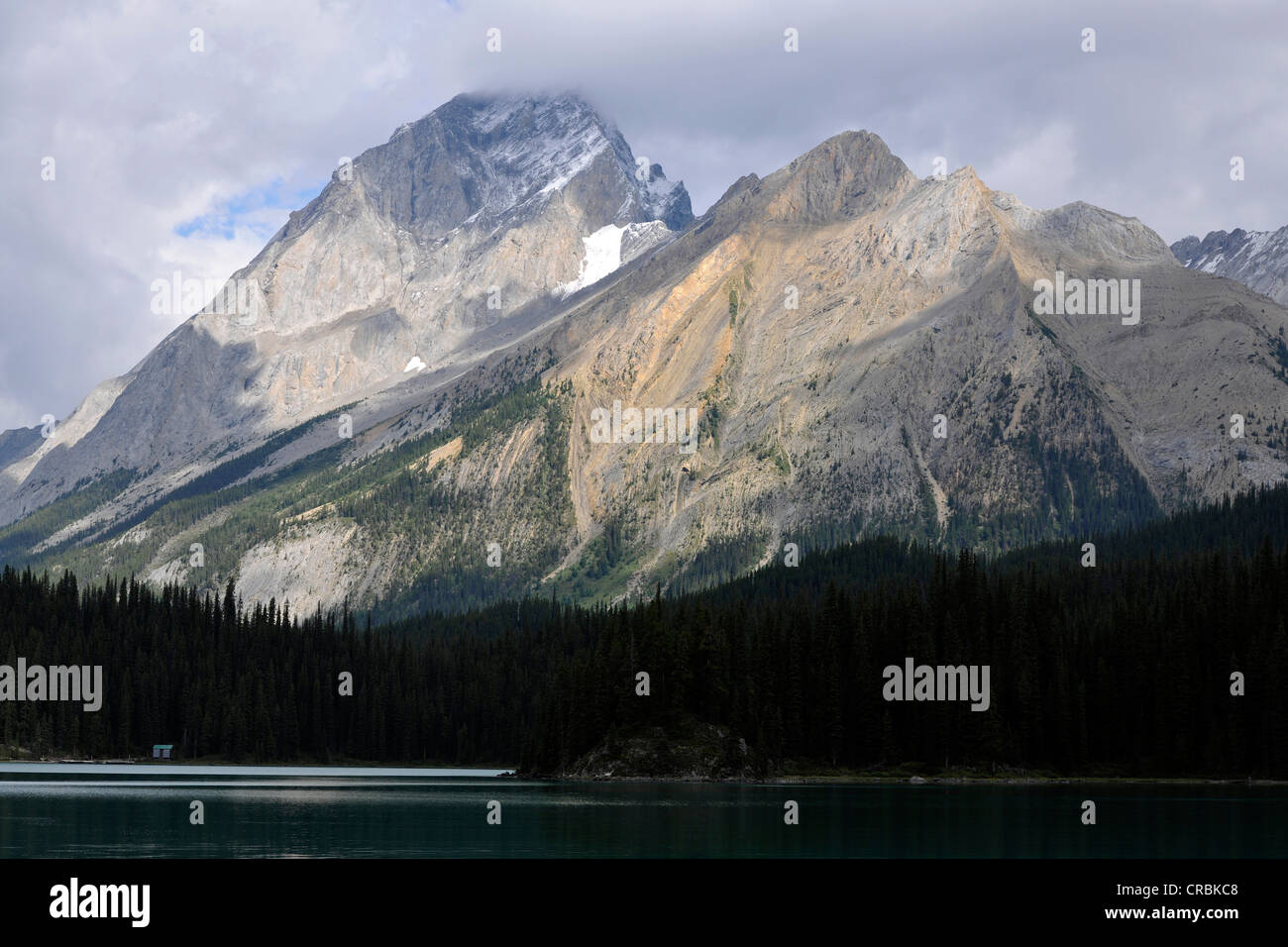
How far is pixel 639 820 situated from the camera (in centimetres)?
9794

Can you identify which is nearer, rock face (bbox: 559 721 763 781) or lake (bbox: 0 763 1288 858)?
lake (bbox: 0 763 1288 858)

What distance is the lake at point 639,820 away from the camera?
78.8 m

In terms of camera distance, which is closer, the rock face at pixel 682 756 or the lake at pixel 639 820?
the lake at pixel 639 820

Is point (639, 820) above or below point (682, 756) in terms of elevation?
above

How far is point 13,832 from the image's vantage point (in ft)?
280

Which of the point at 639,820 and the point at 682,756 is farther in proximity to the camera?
the point at 682,756

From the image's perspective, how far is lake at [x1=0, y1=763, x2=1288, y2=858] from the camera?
78.8 meters
